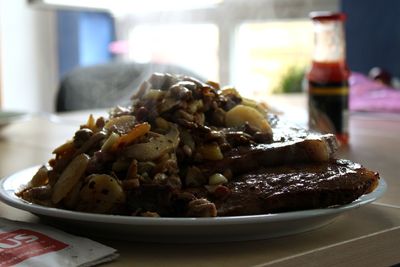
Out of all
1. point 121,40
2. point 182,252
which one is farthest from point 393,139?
point 121,40

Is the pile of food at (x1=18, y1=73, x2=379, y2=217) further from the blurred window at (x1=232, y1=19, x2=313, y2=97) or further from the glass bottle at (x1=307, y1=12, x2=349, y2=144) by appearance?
the blurred window at (x1=232, y1=19, x2=313, y2=97)

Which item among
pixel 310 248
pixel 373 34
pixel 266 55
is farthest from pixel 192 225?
pixel 266 55

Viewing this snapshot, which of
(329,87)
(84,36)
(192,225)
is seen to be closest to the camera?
(192,225)

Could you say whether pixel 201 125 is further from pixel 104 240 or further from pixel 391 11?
pixel 391 11

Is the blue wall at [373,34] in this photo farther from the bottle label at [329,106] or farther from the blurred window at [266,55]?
the bottle label at [329,106]

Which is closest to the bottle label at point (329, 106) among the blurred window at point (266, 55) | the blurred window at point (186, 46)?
the blurred window at point (266, 55)

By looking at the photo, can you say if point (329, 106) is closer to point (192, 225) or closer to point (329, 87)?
point (329, 87)
